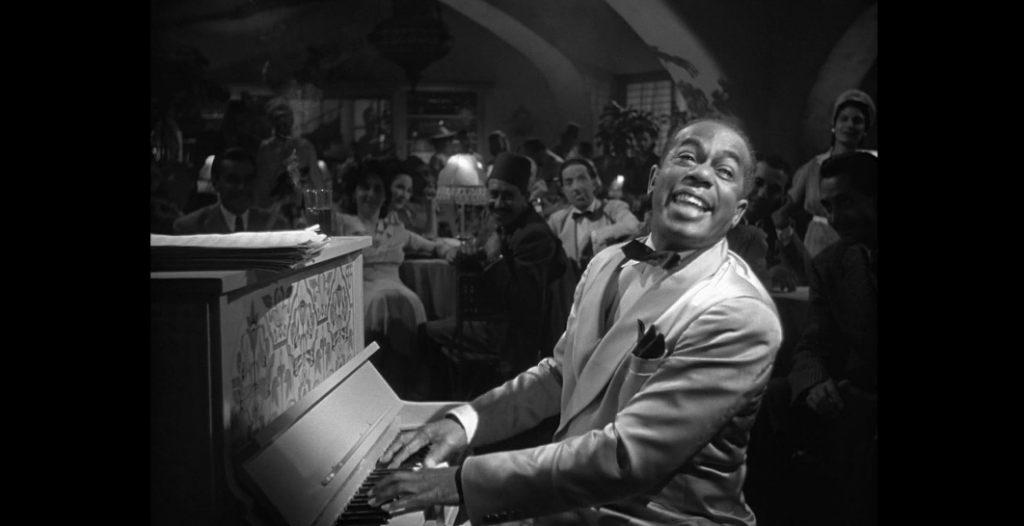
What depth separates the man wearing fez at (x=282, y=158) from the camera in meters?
2.58

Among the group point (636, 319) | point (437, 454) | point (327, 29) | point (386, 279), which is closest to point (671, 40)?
point (636, 319)

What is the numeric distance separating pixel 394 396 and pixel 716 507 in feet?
3.10

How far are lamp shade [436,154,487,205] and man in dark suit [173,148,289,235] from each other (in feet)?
1.50

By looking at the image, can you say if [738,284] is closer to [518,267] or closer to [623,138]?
[623,138]

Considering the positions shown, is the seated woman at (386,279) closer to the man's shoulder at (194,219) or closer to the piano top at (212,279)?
the man's shoulder at (194,219)

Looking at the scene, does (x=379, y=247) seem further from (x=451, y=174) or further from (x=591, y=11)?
(x=591, y=11)

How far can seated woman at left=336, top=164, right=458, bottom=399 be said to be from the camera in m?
2.68

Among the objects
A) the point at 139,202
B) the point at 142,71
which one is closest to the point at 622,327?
the point at 139,202

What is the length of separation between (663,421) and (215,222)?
138cm

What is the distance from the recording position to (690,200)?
7.20ft

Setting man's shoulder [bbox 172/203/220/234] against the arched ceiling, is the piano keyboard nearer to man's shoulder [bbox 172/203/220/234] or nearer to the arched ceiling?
man's shoulder [bbox 172/203/220/234]

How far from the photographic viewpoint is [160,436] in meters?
1.92

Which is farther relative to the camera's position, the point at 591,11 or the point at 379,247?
the point at 379,247

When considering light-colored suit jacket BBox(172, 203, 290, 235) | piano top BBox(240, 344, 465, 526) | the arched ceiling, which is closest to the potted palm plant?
the arched ceiling
